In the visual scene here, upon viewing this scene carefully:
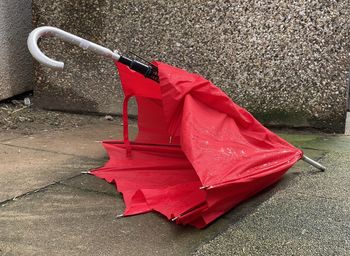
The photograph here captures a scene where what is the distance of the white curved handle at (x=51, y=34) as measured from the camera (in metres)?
2.51

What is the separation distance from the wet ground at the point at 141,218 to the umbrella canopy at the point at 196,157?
0.10m

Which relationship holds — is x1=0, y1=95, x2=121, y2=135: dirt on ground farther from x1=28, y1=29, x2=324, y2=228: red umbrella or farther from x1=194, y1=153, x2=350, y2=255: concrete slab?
x1=194, y1=153, x2=350, y2=255: concrete slab

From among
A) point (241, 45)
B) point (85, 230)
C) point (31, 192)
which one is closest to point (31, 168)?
point (31, 192)

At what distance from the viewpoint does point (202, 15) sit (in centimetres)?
506

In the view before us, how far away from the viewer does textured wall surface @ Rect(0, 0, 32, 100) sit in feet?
18.6

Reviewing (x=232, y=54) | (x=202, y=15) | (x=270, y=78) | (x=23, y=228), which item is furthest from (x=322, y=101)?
(x=23, y=228)

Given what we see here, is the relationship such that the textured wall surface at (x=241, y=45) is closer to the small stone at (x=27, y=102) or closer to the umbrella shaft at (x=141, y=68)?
the small stone at (x=27, y=102)

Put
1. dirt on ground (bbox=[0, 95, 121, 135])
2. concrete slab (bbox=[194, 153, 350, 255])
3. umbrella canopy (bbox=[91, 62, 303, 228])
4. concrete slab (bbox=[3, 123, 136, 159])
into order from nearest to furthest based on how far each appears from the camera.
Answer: concrete slab (bbox=[194, 153, 350, 255]) → umbrella canopy (bbox=[91, 62, 303, 228]) → concrete slab (bbox=[3, 123, 136, 159]) → dirt on ground (bbox=[0, 95, 121, 135])

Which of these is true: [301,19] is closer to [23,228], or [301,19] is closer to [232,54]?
[232,54]

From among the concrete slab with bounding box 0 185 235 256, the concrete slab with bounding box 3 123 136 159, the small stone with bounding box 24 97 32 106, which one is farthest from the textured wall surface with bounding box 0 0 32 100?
the concrete slab with bounding box 0 185 235 256

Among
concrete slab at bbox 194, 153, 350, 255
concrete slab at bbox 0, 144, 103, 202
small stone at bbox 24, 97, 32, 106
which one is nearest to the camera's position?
concrete slab at bbox 194, 153, 350, 255

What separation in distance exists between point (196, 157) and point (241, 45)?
A: 2610 mm

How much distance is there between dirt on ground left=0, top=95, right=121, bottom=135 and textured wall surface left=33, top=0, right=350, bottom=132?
275 mm

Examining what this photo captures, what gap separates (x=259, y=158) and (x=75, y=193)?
1.22 meters
